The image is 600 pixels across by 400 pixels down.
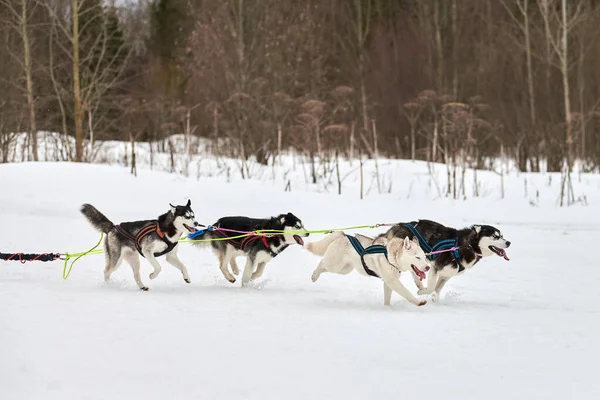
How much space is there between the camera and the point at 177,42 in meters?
28.2

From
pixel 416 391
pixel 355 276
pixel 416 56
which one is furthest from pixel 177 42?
pixel 416 391

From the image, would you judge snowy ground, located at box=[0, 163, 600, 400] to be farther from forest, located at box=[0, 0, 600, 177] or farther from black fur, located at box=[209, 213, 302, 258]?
forest, located at box=[0, 0, 600, 177]

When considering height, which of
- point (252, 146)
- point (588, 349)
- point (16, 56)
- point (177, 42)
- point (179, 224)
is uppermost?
point (177, 42)

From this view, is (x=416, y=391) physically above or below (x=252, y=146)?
below

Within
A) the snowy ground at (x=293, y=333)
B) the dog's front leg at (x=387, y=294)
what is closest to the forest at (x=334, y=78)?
the snowy ground at (x=293, y=333)

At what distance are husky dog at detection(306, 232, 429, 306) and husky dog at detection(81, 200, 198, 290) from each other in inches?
45.7

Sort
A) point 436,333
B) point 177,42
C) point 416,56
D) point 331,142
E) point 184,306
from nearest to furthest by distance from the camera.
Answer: point 436,333 → point 184,306 → point 331,142 → point 416,56 → point 177,42

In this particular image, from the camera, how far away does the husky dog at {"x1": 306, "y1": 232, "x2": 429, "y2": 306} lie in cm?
513

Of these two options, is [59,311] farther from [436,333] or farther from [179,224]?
[436,333]

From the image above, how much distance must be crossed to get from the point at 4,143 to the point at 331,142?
8.50m

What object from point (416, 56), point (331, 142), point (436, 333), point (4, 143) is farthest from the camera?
point (416, 56)

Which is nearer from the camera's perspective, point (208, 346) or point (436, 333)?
point (208, 346)

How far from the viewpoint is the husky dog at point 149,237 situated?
5.91 meters

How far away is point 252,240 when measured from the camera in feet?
20.0
